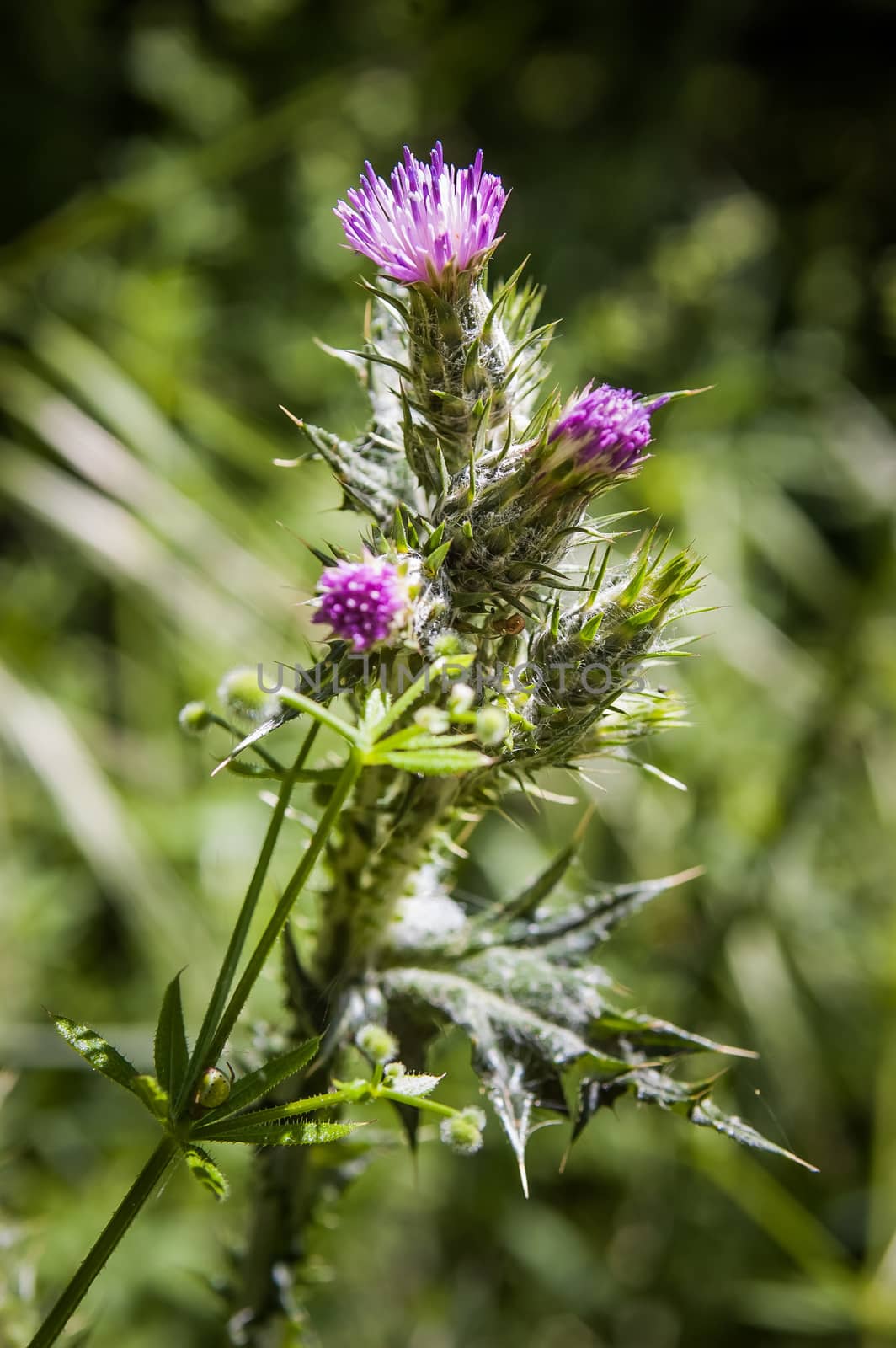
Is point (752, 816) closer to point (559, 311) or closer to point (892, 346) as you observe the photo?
point (559, 311)

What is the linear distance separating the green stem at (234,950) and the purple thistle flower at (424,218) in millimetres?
519

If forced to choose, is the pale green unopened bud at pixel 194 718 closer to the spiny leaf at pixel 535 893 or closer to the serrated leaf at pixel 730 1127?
the spiny leaf at pixel 535 893

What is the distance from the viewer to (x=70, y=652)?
3385mm

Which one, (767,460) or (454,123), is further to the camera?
(454,123)

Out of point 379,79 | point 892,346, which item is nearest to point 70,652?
point 379,79

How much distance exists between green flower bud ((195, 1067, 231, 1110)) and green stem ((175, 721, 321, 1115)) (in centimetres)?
1

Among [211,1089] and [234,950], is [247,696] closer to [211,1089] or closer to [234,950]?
[234,950]

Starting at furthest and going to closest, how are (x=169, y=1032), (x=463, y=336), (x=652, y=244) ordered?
1. (x=652, y=244)
2. (x=463, y=336)
3. (x=169, y=1032)

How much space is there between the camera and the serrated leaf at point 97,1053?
97 centimetres

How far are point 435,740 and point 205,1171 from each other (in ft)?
1.51

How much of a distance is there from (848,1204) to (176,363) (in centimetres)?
345

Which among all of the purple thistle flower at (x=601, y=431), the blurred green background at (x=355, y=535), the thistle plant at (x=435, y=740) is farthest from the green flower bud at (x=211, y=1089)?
the blurred green background at (x=355, y=535)

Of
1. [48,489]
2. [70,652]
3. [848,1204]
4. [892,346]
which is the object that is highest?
[892,346]

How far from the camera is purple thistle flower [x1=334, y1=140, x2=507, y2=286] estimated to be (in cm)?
108
